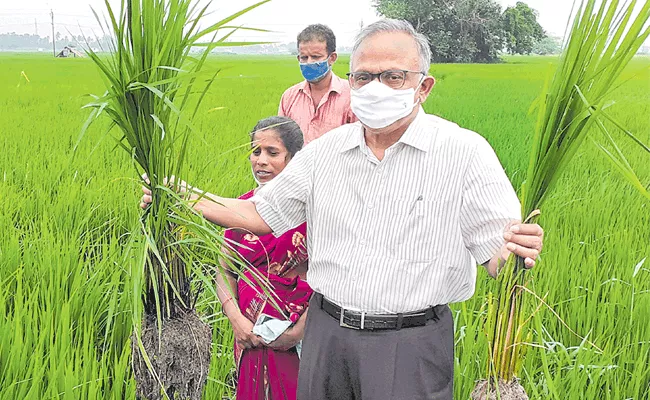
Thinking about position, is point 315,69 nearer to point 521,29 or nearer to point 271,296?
point 271,296

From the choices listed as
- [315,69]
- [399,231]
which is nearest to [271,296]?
[399,231]

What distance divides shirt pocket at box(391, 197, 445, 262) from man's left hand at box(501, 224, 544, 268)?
243 mm

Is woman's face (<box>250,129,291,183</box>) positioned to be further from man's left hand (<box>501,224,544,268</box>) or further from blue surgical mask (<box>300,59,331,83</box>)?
blue surgical mask (<box>300,59,331,83</box>)

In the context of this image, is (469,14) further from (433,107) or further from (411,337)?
(411,337)

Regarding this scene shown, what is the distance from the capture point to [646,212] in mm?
4121

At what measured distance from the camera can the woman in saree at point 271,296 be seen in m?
1.86

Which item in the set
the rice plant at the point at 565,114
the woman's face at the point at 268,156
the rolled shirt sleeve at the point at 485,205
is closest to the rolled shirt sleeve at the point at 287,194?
the woman's face at the point at 268,156

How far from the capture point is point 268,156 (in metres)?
1.96

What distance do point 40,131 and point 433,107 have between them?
535 centimetres

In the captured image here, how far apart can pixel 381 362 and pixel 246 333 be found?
0.53 m

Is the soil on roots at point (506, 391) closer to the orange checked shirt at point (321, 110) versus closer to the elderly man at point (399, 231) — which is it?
the elderly man at point (399, 231)

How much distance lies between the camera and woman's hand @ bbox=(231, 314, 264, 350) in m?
1.88

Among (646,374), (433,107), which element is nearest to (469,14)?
(433,107)

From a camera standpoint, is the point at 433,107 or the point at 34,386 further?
the point at 433,107
